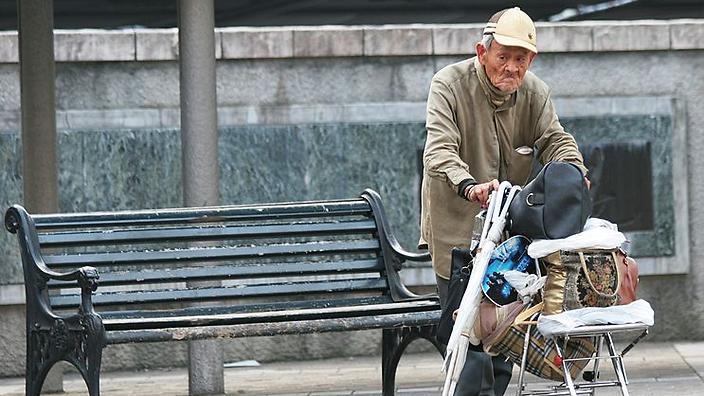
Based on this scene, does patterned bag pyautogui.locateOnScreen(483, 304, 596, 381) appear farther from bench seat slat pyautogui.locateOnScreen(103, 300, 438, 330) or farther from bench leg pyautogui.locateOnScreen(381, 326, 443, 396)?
bench leg pyautogui.locateOnScreen(381, 326, 443, 396)

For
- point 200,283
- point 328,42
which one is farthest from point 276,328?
point 328,42

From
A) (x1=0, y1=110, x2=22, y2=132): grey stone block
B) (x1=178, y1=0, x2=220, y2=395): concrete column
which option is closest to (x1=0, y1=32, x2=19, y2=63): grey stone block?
(x1=0, y1=110, x2=22, y2=132): grey stone block

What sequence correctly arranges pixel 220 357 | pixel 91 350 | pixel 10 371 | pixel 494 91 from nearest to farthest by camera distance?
pixel 494 91, pixel 91 350, pixel 220 357, pixel 10 371

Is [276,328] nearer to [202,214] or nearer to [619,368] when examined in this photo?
[202,214]

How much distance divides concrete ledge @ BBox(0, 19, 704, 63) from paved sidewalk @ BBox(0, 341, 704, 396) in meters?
1.80

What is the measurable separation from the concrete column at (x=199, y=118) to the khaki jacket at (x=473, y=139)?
2.12 meters

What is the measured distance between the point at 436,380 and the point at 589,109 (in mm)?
2069

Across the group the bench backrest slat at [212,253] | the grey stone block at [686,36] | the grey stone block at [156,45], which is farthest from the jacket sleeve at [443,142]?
the grey stone block at [686,36]

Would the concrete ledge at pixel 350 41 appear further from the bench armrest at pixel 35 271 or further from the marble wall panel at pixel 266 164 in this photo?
the bench armrest at pixel 35 271

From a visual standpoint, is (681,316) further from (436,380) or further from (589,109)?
(436,380)

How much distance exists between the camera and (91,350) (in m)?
6.61

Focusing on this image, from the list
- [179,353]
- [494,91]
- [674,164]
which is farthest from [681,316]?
[494,91]

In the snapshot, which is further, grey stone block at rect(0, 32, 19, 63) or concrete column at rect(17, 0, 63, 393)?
grey stone block at rect(0, 32, 19, 63)

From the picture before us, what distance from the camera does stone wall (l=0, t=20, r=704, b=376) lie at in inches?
359
